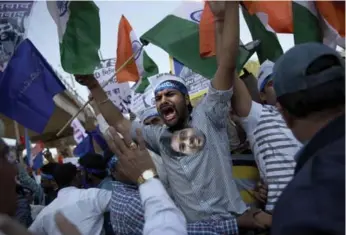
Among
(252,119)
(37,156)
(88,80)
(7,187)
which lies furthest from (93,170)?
(37,156)

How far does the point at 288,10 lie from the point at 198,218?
5.09ft

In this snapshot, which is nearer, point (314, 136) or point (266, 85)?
point (314, 136)

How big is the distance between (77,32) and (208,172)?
1936 mm

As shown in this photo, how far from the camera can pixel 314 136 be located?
138 cm

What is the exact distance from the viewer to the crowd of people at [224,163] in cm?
126

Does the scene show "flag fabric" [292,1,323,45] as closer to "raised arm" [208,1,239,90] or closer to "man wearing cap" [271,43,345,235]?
"raised arm" [208,1,239,90]

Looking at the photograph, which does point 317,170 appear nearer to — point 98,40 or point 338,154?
point 338,154

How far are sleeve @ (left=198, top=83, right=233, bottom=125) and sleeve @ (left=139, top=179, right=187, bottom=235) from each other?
3.43ft

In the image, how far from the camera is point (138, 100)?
627 centimetres

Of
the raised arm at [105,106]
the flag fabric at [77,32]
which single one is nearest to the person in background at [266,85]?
the raised arm at [105,106]

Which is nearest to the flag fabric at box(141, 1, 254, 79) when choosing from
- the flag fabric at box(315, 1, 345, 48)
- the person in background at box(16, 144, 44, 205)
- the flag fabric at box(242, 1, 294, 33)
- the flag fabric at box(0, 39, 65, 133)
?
the flag fabric at box(242, 1, 294, 33)

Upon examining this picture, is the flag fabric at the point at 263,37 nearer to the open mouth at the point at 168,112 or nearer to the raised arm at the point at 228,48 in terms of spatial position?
the raised arm at the point at 228,48

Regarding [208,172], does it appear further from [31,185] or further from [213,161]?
[31,185]

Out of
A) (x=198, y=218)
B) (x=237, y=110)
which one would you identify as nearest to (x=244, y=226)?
(x=198, y=218)
